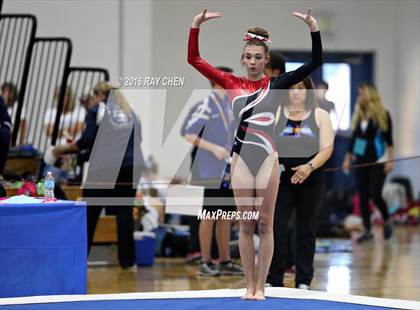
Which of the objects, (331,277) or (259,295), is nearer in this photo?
(259,295)

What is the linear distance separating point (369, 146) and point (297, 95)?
4256mm

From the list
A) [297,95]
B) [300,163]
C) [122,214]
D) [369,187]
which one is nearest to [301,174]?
[300,163]

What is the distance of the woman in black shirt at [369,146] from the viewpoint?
31.2ft

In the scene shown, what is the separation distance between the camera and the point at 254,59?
471cm

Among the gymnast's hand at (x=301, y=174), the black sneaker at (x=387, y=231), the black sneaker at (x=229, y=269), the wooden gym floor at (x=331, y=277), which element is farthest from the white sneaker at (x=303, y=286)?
the black sneaker at (x=387, y=231)

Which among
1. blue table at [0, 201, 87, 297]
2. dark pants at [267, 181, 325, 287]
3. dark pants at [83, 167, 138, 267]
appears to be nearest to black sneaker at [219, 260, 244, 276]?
dark pants at [83, 167, 138, 267]

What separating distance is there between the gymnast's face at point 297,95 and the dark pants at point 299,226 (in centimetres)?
54

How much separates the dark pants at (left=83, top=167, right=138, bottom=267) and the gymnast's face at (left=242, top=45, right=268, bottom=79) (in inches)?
101

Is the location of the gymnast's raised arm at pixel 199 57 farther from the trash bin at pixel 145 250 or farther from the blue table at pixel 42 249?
the trash bin at pixel 145 250

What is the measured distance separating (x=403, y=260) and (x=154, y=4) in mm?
4171

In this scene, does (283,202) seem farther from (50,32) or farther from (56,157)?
(50,32)

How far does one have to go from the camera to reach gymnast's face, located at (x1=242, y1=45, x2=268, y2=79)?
185 inches

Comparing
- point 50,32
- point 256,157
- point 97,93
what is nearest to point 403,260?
point 97,93

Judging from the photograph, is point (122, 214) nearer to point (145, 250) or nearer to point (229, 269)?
point (145, 250)
